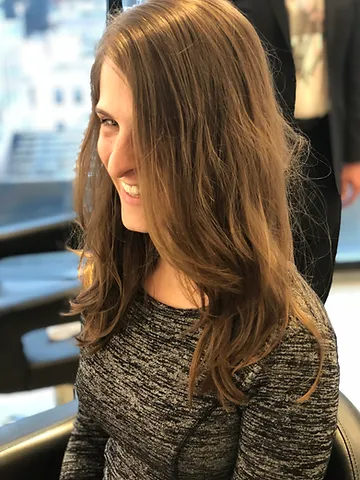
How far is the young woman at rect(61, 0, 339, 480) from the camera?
60 cm

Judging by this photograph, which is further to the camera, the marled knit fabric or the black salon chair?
the black salon chair

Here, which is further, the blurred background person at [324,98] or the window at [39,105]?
the window at [39,105]

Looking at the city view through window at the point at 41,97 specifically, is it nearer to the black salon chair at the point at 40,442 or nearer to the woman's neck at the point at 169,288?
the black salon chair at the point at 40,442

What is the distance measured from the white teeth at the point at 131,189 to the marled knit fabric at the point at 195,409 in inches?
6.6

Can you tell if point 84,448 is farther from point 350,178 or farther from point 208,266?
point 350,178

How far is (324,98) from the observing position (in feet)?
4.18

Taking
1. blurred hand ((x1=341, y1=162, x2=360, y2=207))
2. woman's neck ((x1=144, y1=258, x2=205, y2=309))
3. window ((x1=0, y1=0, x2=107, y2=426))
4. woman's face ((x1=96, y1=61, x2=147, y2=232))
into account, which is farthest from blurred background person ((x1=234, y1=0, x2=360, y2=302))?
window ((x1=0, y1=0, x2=107, y2=426))

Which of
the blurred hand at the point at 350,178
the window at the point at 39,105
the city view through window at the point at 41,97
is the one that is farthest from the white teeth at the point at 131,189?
the city view through window at the point at 41,97

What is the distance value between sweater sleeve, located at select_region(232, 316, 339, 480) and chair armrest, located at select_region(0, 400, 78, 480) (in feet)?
1.24

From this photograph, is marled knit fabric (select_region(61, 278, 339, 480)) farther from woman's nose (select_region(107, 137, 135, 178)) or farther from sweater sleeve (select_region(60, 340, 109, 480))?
woman's nose (select_region(107, 137, 135, 178))

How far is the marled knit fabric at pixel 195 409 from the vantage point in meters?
0.66

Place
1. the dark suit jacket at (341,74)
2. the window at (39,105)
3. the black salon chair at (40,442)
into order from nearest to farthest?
the black salon chair at (40,442) < the dark suit jacket at (341,74) < the window at (39,105)

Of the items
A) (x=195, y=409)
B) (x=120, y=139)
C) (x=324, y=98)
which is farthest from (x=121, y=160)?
(x=324, y=98)

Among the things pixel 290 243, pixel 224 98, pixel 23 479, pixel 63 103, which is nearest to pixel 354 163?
pixel 290 243
